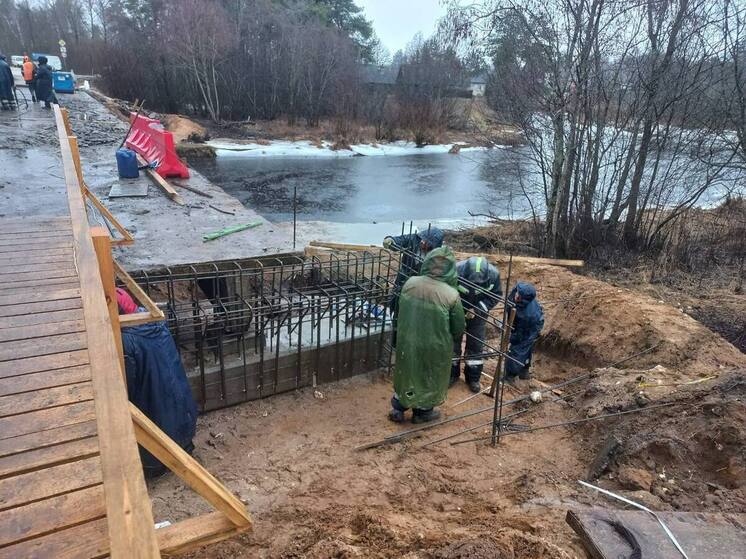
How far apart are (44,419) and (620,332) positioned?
21.5 feet

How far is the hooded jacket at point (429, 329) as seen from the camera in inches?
185

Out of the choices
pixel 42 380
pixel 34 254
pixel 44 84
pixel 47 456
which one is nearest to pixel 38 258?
pixel 34 254

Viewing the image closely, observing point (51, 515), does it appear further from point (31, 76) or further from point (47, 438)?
point (31, 76)

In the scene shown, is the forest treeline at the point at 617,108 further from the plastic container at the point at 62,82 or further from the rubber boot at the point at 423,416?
the plastic container at the point at 62,82

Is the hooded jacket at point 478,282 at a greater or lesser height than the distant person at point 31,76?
lesser

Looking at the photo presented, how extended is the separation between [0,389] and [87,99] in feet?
90.5

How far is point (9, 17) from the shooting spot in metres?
46.4

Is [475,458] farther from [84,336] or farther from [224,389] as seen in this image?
[84,336]

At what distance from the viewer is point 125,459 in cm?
164

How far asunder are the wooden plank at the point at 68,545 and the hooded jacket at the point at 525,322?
198 inches

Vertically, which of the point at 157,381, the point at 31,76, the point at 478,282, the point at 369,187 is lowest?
the point at 369,187

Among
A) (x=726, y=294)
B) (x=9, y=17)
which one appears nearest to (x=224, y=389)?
(x=726, y=294)

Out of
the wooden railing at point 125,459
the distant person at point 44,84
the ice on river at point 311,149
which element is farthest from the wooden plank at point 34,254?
the ice on river at point 311,149

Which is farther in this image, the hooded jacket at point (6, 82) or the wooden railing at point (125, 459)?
the hooded jacket at point (6, 82)
